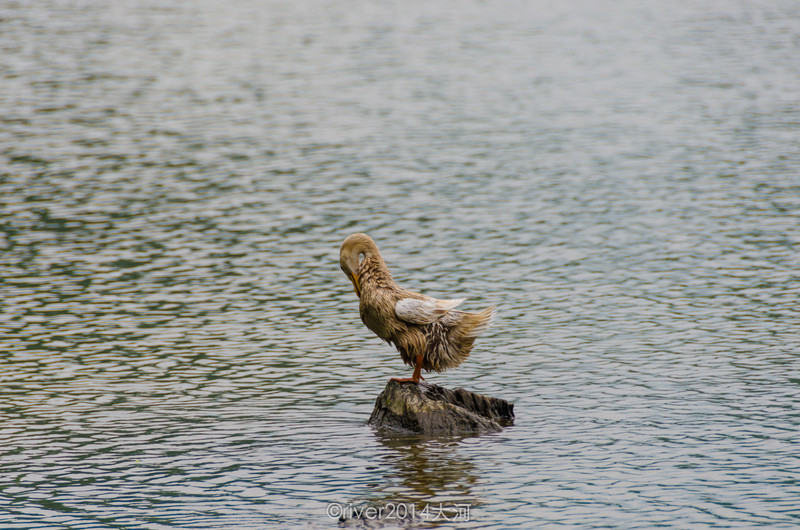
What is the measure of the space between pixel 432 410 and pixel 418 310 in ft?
5.10

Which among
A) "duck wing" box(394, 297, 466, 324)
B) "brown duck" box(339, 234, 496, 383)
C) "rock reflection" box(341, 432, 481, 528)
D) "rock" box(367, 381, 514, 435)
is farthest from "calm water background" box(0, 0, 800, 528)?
"duck wing" box(394, 297, 466, 324)

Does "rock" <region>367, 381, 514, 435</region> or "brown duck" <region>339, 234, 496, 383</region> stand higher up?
"brown duck" <region>339, 234, 496, 383</region>

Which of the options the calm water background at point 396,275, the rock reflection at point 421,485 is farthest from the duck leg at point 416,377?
the calm water background at point 396,275

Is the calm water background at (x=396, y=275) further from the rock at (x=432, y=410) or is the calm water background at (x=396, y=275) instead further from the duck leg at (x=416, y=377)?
the duck leg at (x=416, y=377)

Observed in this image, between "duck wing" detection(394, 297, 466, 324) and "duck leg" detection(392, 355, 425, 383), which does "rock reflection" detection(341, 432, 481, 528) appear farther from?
"duck wing" detection(394, 297, 466, 324)

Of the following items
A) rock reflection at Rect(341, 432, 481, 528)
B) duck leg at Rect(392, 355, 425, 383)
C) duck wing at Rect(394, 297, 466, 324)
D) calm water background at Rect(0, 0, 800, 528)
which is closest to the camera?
rock reflection at Rect(341, 432, 481, 528)

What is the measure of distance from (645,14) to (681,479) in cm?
6038

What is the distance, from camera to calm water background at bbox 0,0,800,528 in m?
14.1

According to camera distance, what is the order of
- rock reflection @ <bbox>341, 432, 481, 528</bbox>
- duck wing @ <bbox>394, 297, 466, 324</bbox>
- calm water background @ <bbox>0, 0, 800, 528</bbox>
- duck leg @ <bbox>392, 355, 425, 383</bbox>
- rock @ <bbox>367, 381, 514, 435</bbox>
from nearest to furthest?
rock reflection @ <bbox>341, 432, 481, 528</bbox> → calm water background @ <bbox>0, 0, 800, 528</bbox> → duck wing @ <bbox>394, 297, 466, 324</bbox> → duck leg @ <bbox>392, 355, 425, 383</bbox> → rock @ <bbox>367, 381, 514, 435</bbox>

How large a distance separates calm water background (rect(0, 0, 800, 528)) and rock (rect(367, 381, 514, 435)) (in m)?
0.40

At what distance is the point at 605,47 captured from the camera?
58.2 meters


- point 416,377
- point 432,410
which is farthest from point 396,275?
point 432,410

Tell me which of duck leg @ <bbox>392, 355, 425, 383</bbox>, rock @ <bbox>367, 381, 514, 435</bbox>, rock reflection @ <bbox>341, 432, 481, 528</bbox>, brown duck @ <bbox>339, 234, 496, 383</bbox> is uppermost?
brown duck @ <bbox>339, 234, 496, 383</bbox>

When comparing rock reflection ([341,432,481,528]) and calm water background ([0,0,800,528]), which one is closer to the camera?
rock reflection ([341,432,481,528])
